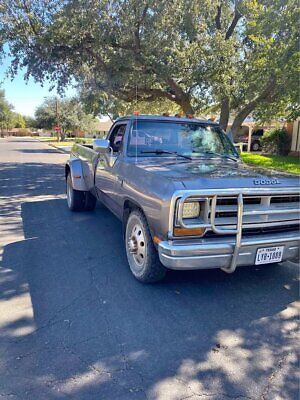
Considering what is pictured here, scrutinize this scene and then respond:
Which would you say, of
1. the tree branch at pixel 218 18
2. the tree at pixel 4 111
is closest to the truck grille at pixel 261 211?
the tree branch at pixel 218 18

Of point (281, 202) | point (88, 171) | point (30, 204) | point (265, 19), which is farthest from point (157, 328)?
point (265, 19)

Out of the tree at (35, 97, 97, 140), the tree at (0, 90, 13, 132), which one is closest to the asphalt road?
the tree at (35, 97, 97, 140)

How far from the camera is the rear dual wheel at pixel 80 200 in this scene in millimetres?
7209

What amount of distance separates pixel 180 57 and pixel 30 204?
7588 mm

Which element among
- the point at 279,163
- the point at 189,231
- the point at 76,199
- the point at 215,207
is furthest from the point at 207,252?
the point at 279,163

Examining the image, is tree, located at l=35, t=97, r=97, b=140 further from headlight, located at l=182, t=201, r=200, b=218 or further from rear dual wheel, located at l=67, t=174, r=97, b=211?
headlight, located at l=182, t=201, r=200, b=218

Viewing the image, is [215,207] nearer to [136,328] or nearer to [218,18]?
[136,328]

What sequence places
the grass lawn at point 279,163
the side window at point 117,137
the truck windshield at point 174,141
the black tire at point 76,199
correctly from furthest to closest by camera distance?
the grass lawn at point 279,163
the black tire at point 76,199
the side window at point 117,137
the truck windshield at point 174,141

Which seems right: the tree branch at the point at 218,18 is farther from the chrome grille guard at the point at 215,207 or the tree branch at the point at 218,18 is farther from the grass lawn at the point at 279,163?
the chrome grille guard at the point at 215,207

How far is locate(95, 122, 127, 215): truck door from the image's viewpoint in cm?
490

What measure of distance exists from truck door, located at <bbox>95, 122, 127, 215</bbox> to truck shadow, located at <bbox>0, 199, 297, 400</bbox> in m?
0.85

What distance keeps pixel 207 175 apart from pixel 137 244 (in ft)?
3.89

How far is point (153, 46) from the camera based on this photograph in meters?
12.4

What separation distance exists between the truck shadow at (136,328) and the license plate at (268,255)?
0.50 metres
